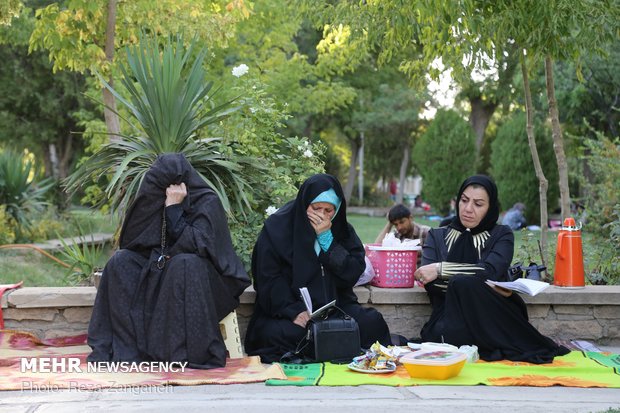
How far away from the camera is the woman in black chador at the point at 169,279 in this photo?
5.32 meters

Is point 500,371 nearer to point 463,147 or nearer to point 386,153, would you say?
point 463,147

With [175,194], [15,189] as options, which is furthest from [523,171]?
[175,194]

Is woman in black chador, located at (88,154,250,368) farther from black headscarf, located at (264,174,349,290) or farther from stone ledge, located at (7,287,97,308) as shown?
stone ledge, located at (7,287,97,308)

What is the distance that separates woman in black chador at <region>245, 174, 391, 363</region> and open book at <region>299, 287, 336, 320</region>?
11 cm

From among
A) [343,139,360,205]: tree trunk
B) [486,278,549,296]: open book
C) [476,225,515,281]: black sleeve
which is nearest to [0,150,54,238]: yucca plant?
[476,225,515,281]: black sleeve

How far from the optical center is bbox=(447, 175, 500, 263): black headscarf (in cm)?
600

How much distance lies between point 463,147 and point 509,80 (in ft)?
8.48

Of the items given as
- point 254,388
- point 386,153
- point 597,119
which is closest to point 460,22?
point 254,388

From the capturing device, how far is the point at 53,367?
205 inches

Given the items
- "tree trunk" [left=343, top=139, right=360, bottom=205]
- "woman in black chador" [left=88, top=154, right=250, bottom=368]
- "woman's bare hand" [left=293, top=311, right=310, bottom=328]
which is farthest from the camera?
"tree trunk" [left=343, top=139, right=360, bottom=205]

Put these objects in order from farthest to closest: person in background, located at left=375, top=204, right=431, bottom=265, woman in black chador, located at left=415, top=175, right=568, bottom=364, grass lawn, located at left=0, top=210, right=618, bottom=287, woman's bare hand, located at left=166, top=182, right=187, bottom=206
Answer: grass lawn, located at left=0, top=210, right=618, bottom=287, person in background, located at left=375, top=204, right=431, bottom=265, woman in black chador, located at left=415, top=175, right=568, bottom=364, woman's bare hand, located at left=166, top=182, right=187, bottom=206

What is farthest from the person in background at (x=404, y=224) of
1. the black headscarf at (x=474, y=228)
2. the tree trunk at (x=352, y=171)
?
the tree trunk at (x=352, y=171)

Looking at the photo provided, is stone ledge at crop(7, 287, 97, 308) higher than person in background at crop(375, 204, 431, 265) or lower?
lower

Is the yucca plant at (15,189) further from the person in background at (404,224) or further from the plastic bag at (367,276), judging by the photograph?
the plastic bag at (367,276)
